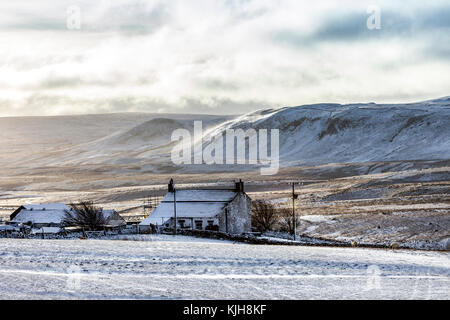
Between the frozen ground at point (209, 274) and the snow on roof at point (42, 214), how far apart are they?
43316 mm

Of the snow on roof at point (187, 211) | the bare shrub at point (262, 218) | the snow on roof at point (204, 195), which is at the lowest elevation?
the bare shrub at point (262, 218)

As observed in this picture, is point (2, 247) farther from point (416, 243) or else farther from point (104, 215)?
point (104, 215)

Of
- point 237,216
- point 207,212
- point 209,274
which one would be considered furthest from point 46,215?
point 209,274

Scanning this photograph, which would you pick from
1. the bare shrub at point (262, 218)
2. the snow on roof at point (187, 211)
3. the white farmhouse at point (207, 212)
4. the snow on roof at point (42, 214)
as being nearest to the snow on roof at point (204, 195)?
the white farmhouse at point (207, 212)

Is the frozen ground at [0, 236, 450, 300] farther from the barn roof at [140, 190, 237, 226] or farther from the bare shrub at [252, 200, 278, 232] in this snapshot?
the bare shrub at [252, 200, 278, 232]

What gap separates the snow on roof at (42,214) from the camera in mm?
72750

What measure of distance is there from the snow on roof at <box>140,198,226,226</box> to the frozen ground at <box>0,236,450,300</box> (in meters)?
27.2

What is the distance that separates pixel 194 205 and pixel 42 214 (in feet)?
76.7

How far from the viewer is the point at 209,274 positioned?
21422 mm

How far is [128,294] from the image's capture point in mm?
16734

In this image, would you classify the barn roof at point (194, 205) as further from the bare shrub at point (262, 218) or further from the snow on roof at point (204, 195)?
the bare shrub at point (262, 218)

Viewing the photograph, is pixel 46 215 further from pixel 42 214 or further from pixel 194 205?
pixel 194 205

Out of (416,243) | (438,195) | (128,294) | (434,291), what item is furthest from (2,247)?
(438,195)

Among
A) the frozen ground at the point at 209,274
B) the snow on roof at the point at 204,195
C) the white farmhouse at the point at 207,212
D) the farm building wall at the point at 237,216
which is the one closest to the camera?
the frozen ground at the point at 209,274
